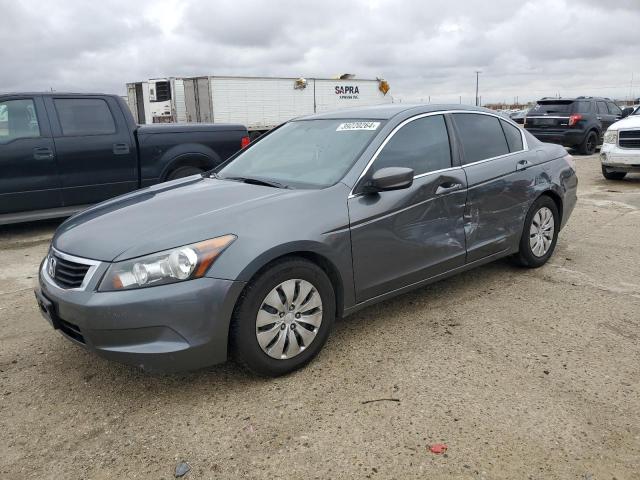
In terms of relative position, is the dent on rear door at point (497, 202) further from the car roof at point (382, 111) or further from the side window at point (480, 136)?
the car roof at point (382, 111)

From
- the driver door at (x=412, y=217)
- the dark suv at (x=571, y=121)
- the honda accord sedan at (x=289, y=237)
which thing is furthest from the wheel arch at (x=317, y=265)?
the dark suv at (x=571, y=121)

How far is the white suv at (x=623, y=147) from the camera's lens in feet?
33.1

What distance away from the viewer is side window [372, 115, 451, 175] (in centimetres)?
383

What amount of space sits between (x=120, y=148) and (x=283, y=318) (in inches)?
202

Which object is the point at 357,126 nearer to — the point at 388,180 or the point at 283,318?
the point at 388,180

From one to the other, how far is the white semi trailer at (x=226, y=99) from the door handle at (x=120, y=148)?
12.7 metres

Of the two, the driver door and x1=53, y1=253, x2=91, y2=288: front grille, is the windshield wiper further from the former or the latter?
x1=53, y1=253, x2=91, y2=288: front grille

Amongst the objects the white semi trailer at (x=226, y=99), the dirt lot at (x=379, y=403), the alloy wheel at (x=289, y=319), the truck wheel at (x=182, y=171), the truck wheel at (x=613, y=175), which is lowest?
the dirt lot at (x=379, y=403)

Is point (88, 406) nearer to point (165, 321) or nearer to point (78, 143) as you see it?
point (165, 321)

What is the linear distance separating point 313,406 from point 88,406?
123 cm

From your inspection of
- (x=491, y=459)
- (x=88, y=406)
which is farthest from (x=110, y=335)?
(x=491, y=459)

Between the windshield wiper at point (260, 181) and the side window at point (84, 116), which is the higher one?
the side window at point (84, 116)

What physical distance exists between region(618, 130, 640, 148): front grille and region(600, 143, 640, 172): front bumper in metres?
0.08

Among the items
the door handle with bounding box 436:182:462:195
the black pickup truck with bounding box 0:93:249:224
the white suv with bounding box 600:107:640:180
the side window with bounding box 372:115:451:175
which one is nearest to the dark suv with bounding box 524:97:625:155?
the white suv with bounding box 600:107:640:180
